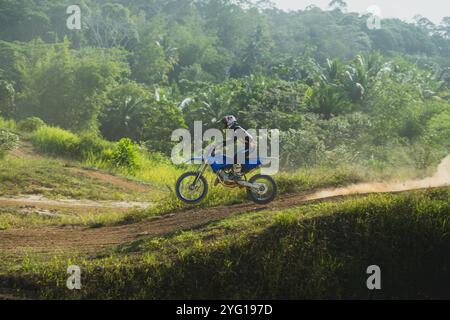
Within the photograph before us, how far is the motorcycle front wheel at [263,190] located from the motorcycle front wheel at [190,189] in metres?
0.82

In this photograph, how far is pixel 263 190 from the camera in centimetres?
1208

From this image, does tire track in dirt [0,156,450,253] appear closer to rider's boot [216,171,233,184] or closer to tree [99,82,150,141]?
rider's boot [216,171,233,184]

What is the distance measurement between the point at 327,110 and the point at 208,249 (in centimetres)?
2626

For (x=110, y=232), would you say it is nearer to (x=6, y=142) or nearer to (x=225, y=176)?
(x=225, y=176)

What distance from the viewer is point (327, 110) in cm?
3447

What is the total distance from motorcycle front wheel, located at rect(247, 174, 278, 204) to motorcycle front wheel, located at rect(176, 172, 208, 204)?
82 cm

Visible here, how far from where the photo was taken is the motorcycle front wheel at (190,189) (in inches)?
480

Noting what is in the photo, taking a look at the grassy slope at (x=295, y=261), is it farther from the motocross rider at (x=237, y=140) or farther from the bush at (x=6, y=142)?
the bush at (x=6, y=142)

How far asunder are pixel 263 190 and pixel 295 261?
3.35 m

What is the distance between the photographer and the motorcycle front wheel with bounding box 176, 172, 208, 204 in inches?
480

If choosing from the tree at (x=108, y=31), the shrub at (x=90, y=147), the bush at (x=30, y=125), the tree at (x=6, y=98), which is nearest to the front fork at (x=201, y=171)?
the shrub at (x=90, y=147)

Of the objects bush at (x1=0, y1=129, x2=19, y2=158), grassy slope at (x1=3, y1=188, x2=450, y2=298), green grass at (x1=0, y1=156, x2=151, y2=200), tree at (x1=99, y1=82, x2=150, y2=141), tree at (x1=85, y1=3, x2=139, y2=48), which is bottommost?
grassy slope at (x1=3, y1=188, x2=450, y2=298)

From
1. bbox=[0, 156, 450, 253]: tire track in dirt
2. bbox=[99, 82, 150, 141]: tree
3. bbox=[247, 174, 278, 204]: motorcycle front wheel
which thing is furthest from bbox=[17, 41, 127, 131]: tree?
bbox=[247, 174, 278, 204]: motorcycle front wheel

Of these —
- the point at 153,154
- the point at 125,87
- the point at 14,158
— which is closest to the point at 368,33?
the point at 125,87
